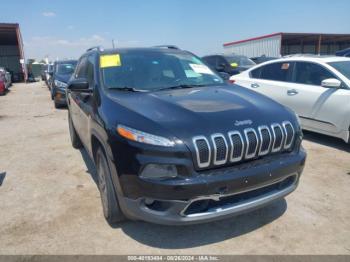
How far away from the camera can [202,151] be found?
251cm

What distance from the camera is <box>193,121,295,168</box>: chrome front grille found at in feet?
8.29

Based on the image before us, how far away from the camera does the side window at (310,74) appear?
228 inches

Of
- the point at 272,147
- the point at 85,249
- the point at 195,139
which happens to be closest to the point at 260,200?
the point at 272,147

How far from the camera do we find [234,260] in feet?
8.83

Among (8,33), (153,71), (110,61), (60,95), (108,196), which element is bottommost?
(60,95)

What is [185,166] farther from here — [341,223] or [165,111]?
[341,223]

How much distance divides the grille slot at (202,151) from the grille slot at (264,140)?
526 mm

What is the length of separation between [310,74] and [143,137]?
454 cm

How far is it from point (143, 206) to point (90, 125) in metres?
1.32

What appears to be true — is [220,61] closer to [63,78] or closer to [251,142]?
[63,78]

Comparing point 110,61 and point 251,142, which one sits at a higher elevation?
point 110,61

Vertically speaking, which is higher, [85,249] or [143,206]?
[143,206]

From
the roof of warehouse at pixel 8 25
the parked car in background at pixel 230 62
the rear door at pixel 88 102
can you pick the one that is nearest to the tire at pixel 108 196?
the rear door at pixel 88 102

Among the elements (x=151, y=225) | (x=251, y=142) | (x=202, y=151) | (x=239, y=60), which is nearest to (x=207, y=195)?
(x=202, y=151)
